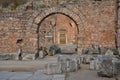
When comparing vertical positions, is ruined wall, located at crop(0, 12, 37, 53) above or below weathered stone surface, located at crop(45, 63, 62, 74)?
above

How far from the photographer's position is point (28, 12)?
17.8 metres

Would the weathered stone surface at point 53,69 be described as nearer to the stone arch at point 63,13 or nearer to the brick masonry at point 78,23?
the brick masonry at point 78,23

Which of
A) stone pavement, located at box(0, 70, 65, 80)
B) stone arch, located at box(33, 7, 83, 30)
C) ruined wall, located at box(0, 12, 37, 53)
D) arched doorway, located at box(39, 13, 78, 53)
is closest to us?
stone pavement, located at box(0, 70, 65, 80)

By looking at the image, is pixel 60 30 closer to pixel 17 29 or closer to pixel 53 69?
pixel 17 29

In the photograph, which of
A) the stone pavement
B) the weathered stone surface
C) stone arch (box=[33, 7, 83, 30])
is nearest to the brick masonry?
stone arch (box=[33, 7, 83, 30])

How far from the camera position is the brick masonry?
17.6 metres

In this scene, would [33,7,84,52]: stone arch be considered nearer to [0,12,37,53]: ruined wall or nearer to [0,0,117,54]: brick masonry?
[0,0,117,54]: brick masonry

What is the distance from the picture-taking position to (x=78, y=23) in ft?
57.3

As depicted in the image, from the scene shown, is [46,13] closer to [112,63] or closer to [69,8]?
[69,8]

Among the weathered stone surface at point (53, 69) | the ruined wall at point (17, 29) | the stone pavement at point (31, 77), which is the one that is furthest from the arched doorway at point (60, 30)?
the stone pavement at point (31, 77)

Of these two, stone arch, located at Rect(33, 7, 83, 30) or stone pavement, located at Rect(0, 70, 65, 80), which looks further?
stone arch, located at Rect(33, 7, 83, 30)

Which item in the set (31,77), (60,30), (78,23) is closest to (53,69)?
(31,77)

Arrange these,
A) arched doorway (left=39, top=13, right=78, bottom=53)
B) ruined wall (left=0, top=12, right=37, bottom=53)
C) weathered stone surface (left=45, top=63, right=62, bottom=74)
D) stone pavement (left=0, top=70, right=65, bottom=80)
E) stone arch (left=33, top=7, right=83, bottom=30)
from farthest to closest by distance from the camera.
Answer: arched doorway (left=39, top=13, right=78, bottom=53), ruined wall (left=0, top=12, right=37, bottom=53), stone arch (left=33, top=7, right=83, bottom=30), weathered stone surface (left=45, top=63, right=62, bottom=74), stone pavement (left=0, top=70, right=65, bottom=80)

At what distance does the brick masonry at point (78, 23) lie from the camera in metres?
17.6
